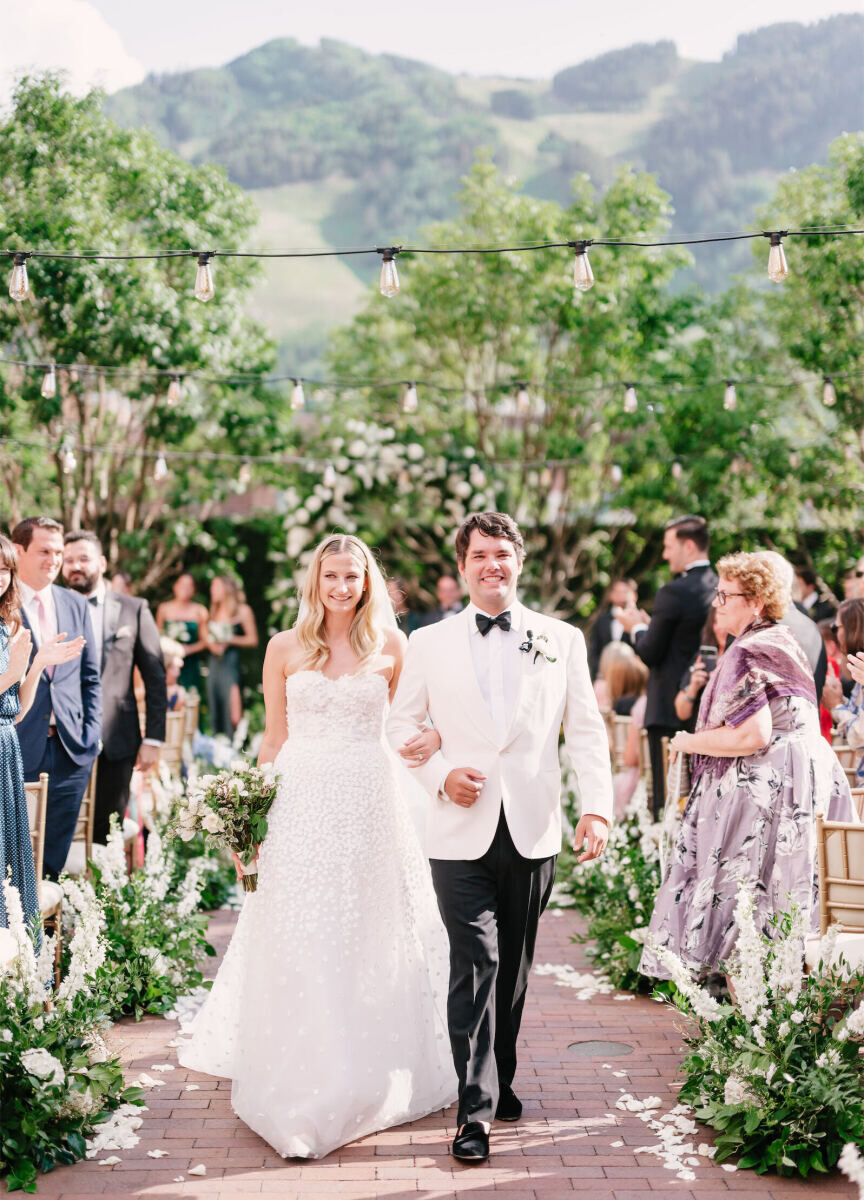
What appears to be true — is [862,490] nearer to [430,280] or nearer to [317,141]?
[430,280]

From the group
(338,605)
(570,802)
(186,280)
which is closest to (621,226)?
(186,280)

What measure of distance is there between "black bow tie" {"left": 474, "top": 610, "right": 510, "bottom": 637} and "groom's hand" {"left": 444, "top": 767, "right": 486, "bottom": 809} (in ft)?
1.59

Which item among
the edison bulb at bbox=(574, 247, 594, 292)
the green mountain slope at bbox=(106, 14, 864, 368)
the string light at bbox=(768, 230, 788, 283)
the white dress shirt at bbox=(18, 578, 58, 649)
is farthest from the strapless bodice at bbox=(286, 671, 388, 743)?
the green mountain slope at bbox=(106, 14, 864, 368)

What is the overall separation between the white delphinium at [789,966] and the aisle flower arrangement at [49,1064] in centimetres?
220

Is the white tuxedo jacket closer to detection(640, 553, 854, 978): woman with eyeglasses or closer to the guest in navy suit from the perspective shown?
detection(640, 553, 854, 978): woman with eyeglasses

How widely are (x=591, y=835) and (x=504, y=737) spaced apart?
0.43m

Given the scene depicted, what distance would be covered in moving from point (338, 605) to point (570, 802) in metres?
5.56

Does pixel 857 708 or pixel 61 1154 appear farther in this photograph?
pixel 857 708

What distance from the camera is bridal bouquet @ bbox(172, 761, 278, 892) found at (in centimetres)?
430

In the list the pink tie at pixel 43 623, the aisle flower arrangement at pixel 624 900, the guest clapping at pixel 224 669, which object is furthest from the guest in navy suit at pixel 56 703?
the guest clapping at pixel 224 669

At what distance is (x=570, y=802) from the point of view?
9.70 m

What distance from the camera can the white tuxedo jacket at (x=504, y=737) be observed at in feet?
13.3

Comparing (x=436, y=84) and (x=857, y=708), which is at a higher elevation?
(x=436, y=84)

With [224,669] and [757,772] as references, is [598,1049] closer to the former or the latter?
[757,772]
